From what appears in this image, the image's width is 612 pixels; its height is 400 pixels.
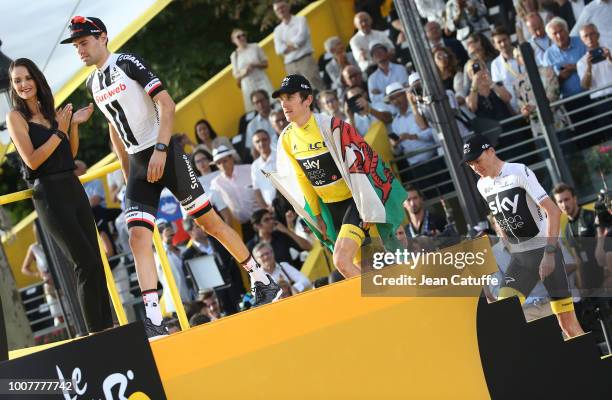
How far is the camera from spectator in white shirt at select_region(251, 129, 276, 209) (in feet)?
43.4

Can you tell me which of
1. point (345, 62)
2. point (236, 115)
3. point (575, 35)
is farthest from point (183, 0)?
point (575, 35)

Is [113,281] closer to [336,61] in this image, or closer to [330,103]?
[330,103]

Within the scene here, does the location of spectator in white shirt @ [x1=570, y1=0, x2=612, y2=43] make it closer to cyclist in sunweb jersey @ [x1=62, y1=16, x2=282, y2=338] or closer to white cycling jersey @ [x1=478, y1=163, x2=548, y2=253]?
white cycling jersey @ [x1=478, y1=163, x2=548, y2=253]

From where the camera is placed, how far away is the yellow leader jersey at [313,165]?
8359 mm

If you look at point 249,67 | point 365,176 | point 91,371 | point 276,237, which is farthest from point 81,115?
point 249,67

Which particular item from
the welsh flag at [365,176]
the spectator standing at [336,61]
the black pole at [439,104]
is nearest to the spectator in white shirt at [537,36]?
the black pole at [439,104]

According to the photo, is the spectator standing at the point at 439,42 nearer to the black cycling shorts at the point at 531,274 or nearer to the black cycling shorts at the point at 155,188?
the black cycling shorts at the point at 531,274

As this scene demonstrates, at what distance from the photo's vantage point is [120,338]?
17.7ft

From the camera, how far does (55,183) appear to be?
7.46 metres

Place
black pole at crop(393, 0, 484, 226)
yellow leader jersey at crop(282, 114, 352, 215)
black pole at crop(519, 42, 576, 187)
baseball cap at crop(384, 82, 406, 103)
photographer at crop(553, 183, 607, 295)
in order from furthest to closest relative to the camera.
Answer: baseball cap at crop(384, 82, 406, 103) → black pole at crop(519, 42, 576, 187) → black pole at crop(393, 0, 484, 226) → photographer at crop(553, 183, 607, 295) → yellow leader jersey at crop(282, 114, 352, 215)

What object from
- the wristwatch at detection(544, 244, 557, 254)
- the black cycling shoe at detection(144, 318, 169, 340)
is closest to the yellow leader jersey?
the wristwatch at detection(544, 244, 557, 254)

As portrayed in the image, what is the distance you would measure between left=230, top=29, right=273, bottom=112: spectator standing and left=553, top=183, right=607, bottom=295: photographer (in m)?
6.59

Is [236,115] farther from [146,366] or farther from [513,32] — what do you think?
[146,366]

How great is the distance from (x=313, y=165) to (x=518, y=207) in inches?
63.5
